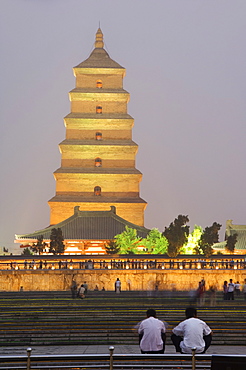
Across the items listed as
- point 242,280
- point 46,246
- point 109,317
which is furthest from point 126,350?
point 46,246

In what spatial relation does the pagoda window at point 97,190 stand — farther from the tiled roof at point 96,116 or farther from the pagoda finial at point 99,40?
the pagoda finial at point 99,40

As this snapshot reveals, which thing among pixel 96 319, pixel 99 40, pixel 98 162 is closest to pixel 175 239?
pixel 98 162

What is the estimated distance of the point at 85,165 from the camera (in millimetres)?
78062

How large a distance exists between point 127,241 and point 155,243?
2630 mm

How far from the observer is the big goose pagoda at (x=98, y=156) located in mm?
75875

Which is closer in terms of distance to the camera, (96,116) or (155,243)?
(155,243)

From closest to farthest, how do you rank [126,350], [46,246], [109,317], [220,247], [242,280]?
1. [126,350]
2. [109,317]
3. [242,280]
4. [46,246]
5. [220,247]

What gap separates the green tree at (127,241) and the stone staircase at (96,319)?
33.3 meters

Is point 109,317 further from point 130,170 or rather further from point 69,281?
point 130,170

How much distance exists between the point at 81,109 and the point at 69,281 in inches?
1592

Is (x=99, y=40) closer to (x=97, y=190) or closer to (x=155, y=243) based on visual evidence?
(x=97, y=190)

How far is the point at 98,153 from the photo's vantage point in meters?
78.4

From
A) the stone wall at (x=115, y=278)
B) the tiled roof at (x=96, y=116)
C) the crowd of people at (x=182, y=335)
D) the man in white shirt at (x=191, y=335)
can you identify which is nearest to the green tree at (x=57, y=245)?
the stone wall at (x=115, y=278)

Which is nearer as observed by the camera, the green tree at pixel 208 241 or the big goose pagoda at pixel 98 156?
the green tree at pixel 208 241
